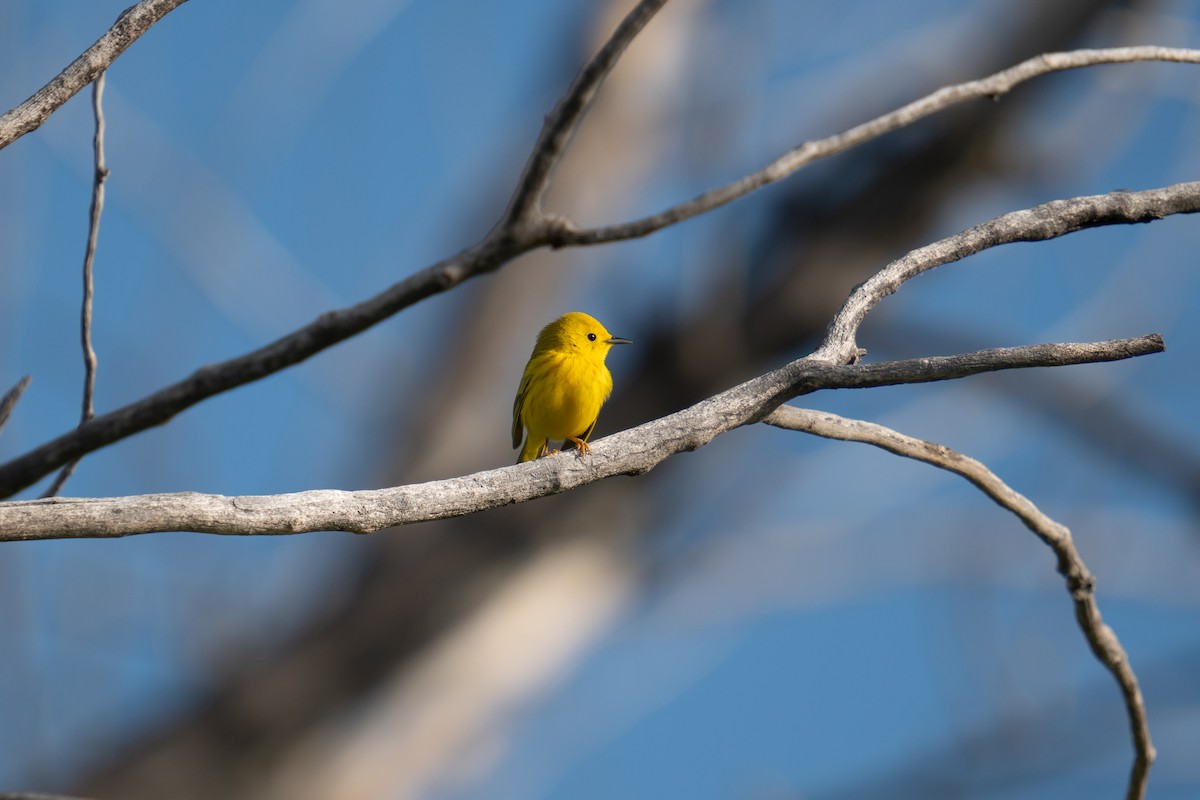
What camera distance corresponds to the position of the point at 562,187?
31.9 feet

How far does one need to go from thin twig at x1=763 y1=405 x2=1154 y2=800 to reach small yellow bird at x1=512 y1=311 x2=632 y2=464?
1843mm

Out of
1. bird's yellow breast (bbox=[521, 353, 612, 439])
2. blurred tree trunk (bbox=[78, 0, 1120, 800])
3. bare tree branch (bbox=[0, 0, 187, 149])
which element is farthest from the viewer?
blurred tree trunk (bbox=[78, 0, 1120, 800])

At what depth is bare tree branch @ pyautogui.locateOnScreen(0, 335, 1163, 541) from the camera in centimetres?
185

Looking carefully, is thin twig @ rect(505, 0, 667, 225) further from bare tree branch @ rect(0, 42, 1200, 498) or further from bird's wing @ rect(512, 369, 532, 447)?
bird's wing @ rect(512, 369, 532, 447)

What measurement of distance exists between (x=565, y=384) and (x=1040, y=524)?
6.55 feet

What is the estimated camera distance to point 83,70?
2.04 meters

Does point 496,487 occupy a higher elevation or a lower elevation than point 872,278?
lower

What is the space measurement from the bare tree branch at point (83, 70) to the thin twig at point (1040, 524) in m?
1.26

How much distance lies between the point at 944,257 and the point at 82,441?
1.74 metres

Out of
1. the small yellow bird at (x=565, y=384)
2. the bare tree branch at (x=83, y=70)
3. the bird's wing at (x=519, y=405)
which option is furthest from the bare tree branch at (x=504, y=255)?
the bird's wing at (x=519, y=405)

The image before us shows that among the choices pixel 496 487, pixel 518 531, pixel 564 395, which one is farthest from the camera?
pixel 518 531

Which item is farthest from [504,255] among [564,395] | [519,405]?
[519,405]

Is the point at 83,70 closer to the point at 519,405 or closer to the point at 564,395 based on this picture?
the point at 564,395

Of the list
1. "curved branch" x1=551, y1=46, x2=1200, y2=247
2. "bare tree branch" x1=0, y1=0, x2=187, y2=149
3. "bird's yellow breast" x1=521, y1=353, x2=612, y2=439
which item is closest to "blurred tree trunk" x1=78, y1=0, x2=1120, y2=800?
"bird's yellow breast" x1=521, y1=353, x2=612, y2=439
